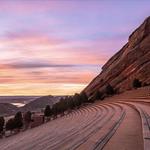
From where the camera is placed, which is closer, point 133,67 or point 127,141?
point 127,141

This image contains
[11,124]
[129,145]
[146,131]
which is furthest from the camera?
[11,124]

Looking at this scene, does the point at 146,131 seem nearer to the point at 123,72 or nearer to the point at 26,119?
the point at 123,72

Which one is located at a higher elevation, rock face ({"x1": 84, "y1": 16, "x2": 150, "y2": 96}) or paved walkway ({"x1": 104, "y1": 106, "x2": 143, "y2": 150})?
rock face ({"x1": 84, "y1": 16, "x2": 150, "y2": 96})

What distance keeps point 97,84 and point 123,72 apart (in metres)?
16.3

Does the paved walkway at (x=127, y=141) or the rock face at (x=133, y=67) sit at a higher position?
the rock face at (x=133, y=67)

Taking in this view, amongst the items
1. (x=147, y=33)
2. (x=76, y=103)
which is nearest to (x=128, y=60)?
(x=147, y=33)

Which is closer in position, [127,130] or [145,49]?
[127,130]

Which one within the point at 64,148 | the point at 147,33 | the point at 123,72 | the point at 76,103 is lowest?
the point at 64,148

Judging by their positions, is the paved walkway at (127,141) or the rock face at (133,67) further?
the rock face at (133,67)

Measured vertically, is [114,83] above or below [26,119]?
above

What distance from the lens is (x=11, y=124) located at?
92.4 metres

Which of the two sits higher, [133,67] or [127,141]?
[133,67]

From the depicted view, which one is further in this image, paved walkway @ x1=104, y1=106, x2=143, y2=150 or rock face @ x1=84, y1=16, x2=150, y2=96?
rock face @ x1=84, y1=16, x2=150, y2=96

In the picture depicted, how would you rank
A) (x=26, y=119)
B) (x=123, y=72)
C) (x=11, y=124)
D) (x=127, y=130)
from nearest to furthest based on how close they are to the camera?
1. (x=127, y=130)
2. (x=11, y=124)
3. (x=123, y=72)
4. (x=26, y=119)
